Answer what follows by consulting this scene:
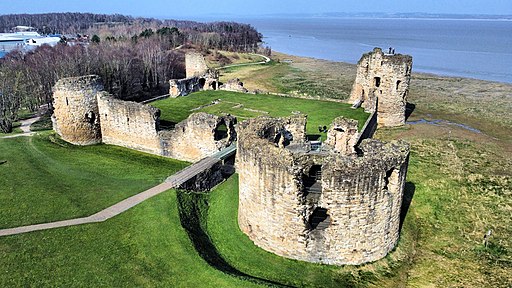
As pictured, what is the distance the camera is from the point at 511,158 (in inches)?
1067

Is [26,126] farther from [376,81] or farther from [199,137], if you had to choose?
[376,81]

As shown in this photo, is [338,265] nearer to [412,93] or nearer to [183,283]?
[183,283]

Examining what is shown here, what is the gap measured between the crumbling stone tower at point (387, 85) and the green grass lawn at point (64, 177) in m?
17.9

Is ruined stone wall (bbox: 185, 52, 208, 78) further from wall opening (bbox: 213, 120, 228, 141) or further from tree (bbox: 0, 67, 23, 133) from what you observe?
wall opening (bbox: 213, 120, 228, 141)

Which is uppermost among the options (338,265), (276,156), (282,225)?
(276,156)

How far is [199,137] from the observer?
23.8 m

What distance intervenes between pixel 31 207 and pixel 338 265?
489 inches

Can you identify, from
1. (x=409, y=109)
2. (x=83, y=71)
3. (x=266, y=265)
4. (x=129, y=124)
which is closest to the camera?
(x=266, y=265)

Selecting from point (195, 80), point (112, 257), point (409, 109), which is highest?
point (195, 80)

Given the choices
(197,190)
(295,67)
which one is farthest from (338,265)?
(295,67)

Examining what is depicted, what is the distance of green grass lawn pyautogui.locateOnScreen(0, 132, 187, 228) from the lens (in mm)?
17078

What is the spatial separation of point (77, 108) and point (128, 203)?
37.9 ft

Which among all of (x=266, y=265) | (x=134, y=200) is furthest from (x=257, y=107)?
(x=266, y=265)

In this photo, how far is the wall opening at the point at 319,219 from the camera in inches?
572
